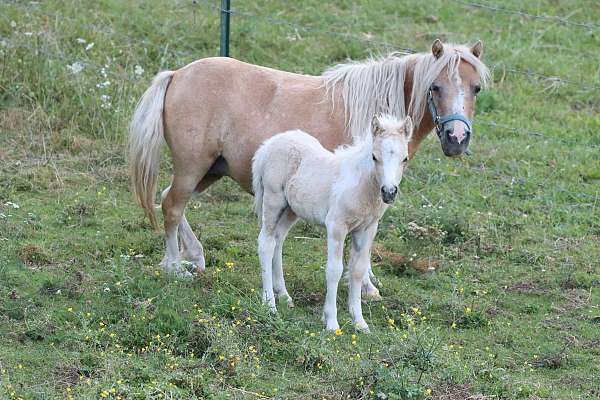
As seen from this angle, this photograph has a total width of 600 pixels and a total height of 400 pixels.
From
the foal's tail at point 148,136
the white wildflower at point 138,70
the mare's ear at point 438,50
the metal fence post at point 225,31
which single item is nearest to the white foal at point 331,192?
the mare's ear at point 438,50

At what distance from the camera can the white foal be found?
208 inches

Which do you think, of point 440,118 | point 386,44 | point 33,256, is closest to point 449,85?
point 440,118

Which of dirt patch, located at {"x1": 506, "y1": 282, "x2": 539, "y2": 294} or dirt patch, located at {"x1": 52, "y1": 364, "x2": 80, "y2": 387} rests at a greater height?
dirt patch, located at {"x1": 52, "y1": 364, "x2": 80, "y2": 387}

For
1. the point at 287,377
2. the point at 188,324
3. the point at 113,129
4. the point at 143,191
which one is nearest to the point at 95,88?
the point at 113,129

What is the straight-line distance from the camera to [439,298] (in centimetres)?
637

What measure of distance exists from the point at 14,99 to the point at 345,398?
5399 millimetres

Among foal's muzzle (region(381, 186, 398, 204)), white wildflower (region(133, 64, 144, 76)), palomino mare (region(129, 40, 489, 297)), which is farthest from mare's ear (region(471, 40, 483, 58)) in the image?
white wildflower (region(133, 64, 144, 76))

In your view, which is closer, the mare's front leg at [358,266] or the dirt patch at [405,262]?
the mare's front leg at [358,266]

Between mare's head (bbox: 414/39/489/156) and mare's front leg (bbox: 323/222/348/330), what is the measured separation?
90 cm

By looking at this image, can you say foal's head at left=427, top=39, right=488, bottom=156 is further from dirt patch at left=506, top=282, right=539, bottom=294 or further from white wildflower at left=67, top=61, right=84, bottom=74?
white wildflower at left=67, top=61, right=84, bottom=74

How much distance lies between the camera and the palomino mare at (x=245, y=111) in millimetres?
6398

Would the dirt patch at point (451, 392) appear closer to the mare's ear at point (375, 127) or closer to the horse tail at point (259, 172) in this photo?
the mare's ear at point (375, 127)

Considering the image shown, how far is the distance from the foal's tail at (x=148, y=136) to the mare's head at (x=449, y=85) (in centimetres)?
171

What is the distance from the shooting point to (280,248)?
6129 millimetres
